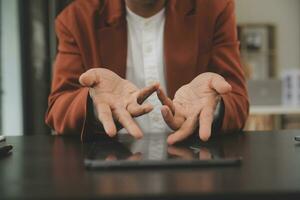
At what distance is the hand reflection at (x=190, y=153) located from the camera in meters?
0.48

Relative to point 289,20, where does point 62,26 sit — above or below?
below

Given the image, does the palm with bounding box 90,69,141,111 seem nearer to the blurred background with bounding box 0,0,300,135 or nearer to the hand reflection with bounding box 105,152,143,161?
the hand reflection with bounding box 105,152,143,161

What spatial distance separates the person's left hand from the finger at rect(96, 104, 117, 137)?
0.23 ft

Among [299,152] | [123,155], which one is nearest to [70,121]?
[123,155]

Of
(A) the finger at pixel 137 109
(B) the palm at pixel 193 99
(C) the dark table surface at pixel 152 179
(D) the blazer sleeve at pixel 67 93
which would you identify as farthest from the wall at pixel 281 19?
(C) the dark table surface at pixel 152 179

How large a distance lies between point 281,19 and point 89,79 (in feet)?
16.5

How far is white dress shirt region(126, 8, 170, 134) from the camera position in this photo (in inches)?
41.7

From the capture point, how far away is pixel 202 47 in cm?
102

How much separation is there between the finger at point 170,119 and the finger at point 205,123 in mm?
38

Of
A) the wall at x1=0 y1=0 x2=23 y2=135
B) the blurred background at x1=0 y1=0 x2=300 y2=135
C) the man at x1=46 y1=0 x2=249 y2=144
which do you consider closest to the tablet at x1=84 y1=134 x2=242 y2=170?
the man at x1=46 y1=0 x2=249 y2=144

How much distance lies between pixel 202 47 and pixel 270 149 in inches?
19.3

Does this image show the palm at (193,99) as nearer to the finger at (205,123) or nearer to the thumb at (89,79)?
the finger at (205,123)

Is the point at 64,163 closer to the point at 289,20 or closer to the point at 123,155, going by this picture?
the point at 123,155

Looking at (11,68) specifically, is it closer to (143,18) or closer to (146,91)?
(143,18)
